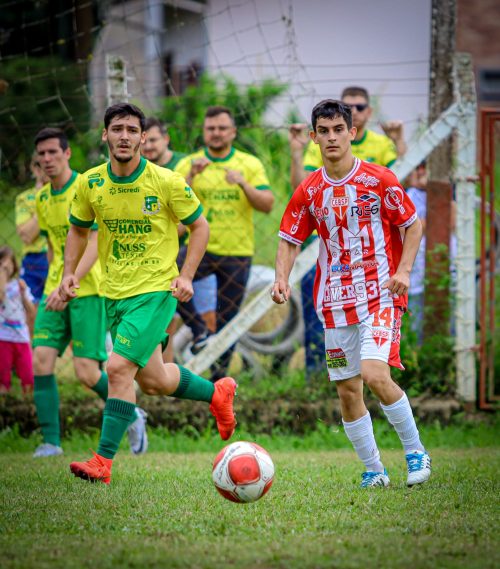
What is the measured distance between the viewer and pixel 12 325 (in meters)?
8.57

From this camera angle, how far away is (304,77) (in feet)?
27.6

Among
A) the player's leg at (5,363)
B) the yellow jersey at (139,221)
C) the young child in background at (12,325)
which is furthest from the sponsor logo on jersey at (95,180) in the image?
the player's leg at (5,363)

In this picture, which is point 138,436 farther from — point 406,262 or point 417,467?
point 406,262

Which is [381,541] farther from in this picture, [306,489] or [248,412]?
[248,412]

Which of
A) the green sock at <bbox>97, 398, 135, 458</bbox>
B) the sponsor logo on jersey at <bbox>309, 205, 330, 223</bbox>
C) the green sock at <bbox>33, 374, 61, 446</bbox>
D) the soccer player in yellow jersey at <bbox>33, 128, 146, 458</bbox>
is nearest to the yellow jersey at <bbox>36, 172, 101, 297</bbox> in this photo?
the soccer player in yellow jersey at <bbox>33, 128, 146, 458</bbox>

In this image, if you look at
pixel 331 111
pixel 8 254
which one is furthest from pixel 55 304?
pixel 331 111

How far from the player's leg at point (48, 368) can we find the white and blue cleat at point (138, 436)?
22.0 inches

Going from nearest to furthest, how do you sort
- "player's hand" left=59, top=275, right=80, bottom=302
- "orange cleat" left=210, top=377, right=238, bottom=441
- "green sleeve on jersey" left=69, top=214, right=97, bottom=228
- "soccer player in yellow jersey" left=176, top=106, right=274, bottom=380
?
"player's hand" left=59, top=275, right=80, bottom=302 → "green sleeve on jersey" left=69, top=214, right=97, bottom=228 → "orange cleat" left=210, top=377, right=238, bottom=441 → "soccer player in yellow jersey" left=176, top=106, right=274, bottom=380

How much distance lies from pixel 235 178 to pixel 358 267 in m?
2.83

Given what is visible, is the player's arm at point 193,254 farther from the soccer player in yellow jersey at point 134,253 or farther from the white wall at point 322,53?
the white wall at point 322,53

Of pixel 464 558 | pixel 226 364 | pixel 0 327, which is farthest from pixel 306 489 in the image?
pixel 0 327

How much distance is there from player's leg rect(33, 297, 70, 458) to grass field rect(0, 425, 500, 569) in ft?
2.46

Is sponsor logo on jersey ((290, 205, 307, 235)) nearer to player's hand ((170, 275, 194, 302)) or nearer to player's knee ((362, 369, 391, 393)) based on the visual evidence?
player's hand ((170, 275, 194, 302))

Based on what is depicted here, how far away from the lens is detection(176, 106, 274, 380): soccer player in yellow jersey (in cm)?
817
